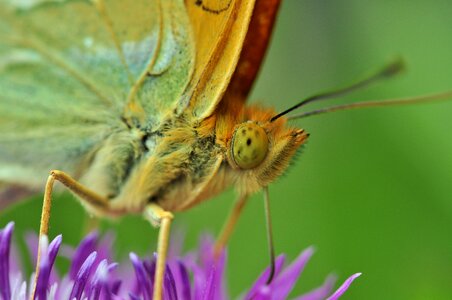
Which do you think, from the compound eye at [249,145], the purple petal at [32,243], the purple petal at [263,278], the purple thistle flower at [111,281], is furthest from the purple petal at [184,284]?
the purple petal at [32,243]

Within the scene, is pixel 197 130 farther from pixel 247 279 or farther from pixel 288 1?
pixel 288 1

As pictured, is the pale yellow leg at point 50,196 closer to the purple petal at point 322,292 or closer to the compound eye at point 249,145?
the compound eye at point 249,145

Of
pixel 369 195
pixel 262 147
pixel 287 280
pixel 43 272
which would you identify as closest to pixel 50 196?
pixel 43 272

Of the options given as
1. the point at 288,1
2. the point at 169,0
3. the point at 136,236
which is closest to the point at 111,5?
the point at 169,0

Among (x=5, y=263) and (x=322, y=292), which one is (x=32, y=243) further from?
(x=322, y=292)

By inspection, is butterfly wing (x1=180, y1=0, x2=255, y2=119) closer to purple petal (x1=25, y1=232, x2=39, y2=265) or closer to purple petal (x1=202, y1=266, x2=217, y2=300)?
purple petal (x1=202, y1=266, x2=217, y2=300)

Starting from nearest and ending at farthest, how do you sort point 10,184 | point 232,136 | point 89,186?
point 232,136
point 89,186
point 10,184
